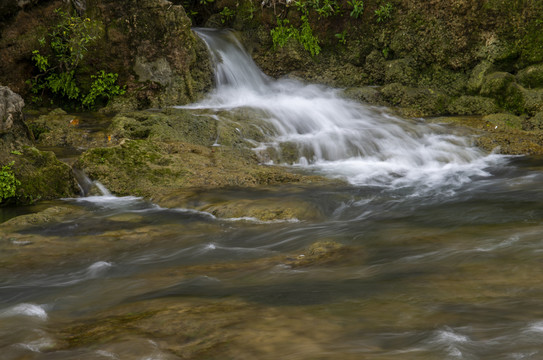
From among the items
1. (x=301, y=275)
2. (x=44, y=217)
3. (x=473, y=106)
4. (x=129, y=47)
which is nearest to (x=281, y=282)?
(x=301, y=275)

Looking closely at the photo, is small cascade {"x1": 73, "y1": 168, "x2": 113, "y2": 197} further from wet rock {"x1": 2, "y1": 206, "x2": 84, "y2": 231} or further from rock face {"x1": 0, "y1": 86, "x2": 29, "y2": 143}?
rock face {"x1": 0, "y1": 86, "x2": 29, "y2": 143}

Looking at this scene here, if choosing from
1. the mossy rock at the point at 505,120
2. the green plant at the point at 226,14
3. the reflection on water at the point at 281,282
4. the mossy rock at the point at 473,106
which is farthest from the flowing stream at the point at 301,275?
the green plant at the point at 226,14

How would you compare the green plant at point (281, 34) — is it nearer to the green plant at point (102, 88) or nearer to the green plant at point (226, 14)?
the green plant at point (226, 14)

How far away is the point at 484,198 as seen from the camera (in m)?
7.00

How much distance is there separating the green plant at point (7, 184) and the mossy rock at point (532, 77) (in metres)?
11.7

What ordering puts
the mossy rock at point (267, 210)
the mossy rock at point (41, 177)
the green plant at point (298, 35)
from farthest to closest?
the green plant at point (298, 35)
the mossy rock at point (41, 177)
the mossy rock at point (267, 210)

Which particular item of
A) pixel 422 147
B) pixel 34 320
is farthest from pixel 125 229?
pixel 422 147

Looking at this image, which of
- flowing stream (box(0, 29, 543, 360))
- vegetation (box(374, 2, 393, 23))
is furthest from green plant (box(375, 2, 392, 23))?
flowing stream (box(0, 29, 543, 360))

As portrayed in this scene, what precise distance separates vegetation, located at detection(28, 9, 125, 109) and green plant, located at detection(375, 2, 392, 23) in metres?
7.44

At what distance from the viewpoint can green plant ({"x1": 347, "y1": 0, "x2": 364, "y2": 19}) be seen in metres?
14.3

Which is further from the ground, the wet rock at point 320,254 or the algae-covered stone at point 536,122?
the algae-covered stone at point 536,122

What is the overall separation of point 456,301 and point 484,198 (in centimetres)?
424

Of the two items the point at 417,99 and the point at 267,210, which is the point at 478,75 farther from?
the point at 267,210

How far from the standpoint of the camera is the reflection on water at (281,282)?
276cm
